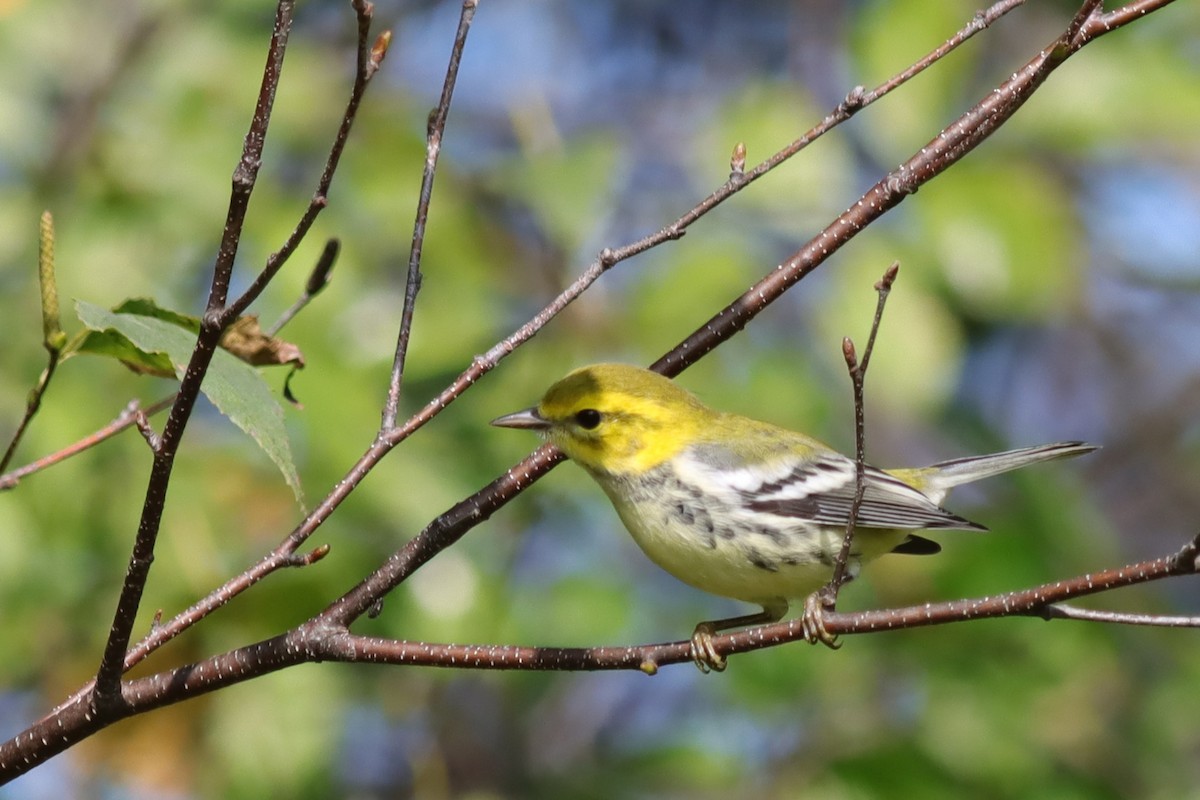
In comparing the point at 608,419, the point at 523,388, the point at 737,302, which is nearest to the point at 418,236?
the point at 737,302

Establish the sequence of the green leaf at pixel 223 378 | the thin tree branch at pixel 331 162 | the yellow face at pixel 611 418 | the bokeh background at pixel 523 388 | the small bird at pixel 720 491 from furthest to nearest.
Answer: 1. the bokeh background at pixel 523 388
2. the yellow face at pixel 611 418
3. the small bird at pixel 720 491
4. the green leaf at pixel 223 378
5. the thin tree branch at pixel 331 162

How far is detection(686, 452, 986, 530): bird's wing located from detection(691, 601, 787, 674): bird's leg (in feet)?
0.67

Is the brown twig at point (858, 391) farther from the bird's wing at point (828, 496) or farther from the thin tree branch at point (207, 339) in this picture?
the thin tree branch at point (207, 339)

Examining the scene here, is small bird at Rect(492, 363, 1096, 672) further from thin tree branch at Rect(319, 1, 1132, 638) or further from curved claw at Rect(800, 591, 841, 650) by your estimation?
curved claw at Rect(800, 591, 841, 650)

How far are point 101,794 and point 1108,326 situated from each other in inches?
199

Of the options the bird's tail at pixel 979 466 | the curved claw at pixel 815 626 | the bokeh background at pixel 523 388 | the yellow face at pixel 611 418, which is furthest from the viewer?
the bokeh background at pixel 523 388

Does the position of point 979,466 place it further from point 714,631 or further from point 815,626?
point 815,626

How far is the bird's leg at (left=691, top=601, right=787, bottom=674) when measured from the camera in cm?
179

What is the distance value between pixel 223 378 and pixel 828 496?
4.48ft

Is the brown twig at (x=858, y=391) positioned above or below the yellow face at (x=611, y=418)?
below

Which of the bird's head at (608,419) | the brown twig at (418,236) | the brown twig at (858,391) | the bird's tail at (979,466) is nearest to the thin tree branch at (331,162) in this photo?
the brown twig at (418,236)

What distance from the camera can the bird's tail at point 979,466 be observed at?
2699mm

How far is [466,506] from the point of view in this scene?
1957 mm

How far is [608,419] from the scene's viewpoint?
2.52m
